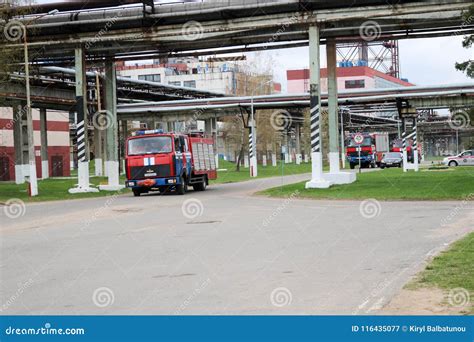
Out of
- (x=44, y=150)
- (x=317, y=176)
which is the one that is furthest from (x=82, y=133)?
(x=44, y=150)

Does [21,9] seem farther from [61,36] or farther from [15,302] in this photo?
[15,302]

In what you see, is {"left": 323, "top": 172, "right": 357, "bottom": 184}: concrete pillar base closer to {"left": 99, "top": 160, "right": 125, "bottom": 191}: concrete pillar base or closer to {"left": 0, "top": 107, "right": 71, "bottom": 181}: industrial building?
{"left": 99, "top": 160, "right": 125, "bottom": 191}: concrete pillar base

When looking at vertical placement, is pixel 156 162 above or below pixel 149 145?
below

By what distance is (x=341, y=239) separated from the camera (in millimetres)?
14078

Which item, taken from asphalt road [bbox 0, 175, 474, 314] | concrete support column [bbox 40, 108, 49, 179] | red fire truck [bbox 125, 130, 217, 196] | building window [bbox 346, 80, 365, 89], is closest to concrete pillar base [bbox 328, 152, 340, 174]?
red fire truck [bbox 125, 130, 217, 196]

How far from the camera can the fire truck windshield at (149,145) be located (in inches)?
1239

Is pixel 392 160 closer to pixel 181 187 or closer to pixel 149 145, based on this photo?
pixel 181 187

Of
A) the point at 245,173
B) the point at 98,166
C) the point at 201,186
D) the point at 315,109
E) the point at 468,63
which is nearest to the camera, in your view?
the point at 468,63

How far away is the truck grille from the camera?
103 feet

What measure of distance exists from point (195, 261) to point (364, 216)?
8.44m

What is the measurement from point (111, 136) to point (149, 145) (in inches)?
319

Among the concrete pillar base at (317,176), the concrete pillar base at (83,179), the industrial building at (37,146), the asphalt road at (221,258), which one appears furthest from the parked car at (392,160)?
the asphalt road at (221,258)

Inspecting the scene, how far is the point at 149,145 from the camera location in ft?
104

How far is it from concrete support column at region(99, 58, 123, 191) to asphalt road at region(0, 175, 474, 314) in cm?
1619
